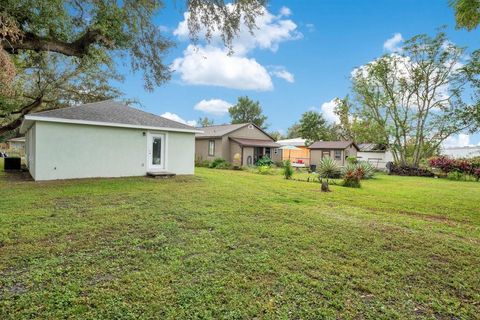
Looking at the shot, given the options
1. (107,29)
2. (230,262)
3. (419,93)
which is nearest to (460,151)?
(419,93)

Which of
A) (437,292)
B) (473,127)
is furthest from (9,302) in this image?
(473,127)

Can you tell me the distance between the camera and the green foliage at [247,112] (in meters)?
51.9

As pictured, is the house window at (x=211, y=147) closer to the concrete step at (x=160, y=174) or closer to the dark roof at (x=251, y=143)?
the dark roof at (x=251, y=143)

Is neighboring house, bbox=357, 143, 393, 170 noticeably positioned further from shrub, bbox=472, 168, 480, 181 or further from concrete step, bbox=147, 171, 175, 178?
concrete step, bbox=147, 171, 175, 178

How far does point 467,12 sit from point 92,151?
1246 centimetres

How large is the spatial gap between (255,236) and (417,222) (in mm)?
3928

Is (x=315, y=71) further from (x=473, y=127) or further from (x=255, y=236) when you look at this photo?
(x=255, y=236)

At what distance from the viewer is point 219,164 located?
73.0 ft

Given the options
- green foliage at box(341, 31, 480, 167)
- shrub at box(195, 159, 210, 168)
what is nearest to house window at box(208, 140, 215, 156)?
shrub at box(195, 159, 210, 168)

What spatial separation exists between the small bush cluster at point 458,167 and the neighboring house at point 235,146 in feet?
42.3

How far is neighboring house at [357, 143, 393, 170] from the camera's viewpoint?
99.1ft

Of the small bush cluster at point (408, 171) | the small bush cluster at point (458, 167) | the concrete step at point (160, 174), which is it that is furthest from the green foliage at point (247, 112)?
the concrete step at point (160, 174)

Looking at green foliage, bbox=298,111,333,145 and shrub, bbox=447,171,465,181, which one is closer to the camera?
shrub, bbox=447,171,465,181

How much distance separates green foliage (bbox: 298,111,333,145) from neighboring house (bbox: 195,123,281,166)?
14.6 metres
